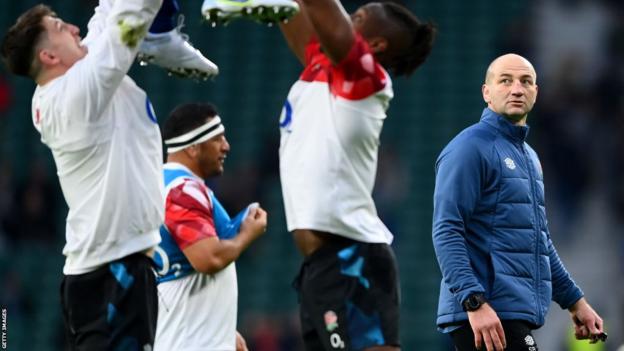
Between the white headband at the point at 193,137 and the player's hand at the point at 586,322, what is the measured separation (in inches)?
79.7

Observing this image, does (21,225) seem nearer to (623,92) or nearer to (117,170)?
(623,92)

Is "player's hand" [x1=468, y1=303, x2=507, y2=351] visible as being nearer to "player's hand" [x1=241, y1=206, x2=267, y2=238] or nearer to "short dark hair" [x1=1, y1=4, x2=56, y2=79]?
"player's hand" [x1=241, y1=206, x2=267, y2=238]

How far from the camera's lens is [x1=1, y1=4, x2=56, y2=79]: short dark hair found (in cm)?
525

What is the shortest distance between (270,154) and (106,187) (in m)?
10.1

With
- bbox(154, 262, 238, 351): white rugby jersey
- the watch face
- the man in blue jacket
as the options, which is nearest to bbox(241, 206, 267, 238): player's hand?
bbox(154, 262, 238, 351): white rugby jersey

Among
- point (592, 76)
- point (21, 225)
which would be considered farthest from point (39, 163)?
point (592, 76)

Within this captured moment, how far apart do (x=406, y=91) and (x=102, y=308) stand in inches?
459

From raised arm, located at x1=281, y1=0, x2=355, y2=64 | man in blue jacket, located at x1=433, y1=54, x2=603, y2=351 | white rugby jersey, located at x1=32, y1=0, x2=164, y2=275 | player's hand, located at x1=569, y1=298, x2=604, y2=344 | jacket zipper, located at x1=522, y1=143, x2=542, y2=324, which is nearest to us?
raised arm, located at x1=281, y1=0, x2=355, y2=64

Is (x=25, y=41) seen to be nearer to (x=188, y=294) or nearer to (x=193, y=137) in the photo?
(x=193, y=137)

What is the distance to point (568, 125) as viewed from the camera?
608 inches

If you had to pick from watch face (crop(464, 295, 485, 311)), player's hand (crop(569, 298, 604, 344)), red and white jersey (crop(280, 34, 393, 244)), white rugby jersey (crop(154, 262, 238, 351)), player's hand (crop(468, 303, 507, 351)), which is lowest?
white rugby jersey (crop(154, 262, 238, 351))

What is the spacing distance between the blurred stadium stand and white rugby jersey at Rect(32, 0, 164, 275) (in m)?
8.04

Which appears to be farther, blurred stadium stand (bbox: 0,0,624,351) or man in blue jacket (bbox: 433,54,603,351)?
blurred stadium stand (bbox: 0,0,624,351)

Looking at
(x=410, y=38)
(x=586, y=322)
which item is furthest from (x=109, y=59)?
(x=586, y=322)
